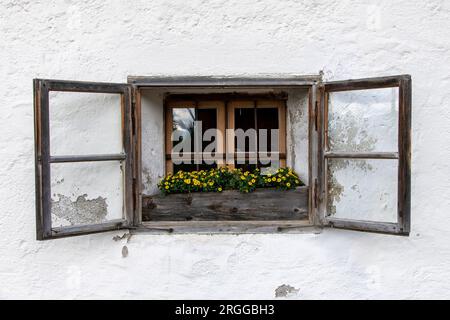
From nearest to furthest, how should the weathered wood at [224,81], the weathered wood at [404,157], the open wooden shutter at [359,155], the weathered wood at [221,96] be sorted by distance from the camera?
the weathered wood at [404,157] < the open wooden shutter at [359,155] < the weathered wood at [224,81] < the weathered wood at [221,96]

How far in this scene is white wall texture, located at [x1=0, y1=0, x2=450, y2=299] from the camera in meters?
2.73

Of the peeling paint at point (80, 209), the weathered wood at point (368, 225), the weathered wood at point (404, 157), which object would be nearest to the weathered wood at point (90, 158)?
the peeling paint at point (80, 209)

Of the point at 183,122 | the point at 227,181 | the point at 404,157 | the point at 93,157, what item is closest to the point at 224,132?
the point at 183,122

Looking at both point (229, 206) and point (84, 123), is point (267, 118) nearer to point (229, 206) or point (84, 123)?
point (229, 206)

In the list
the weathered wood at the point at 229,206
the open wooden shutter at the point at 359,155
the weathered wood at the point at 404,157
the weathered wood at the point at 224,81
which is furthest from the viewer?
the weathered wood at the point at 229,206

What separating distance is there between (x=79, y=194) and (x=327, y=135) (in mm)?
1518

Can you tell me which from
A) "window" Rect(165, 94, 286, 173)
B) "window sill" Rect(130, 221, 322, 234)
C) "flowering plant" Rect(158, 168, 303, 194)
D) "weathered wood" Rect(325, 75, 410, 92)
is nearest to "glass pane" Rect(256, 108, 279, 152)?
"window" Rect(165, 94, 286, 173)

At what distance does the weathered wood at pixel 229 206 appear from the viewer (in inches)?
113

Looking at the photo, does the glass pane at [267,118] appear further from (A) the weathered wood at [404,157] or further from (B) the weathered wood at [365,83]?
(A) the weathered wood at [404,157]

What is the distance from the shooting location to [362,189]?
108 inches

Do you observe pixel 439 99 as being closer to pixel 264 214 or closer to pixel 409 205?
pixel 409 205

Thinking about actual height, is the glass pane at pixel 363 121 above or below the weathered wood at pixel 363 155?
above
